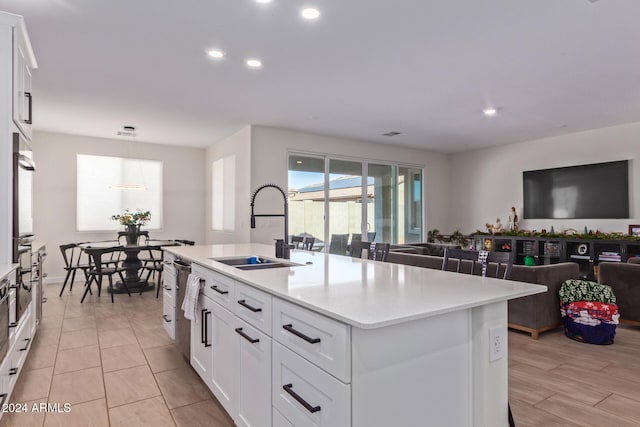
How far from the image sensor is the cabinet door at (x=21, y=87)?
264 centimetres

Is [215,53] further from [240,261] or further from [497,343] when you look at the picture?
[497,343]

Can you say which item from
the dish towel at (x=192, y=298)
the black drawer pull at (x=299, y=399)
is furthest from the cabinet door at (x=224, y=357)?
the black drawer pull at (x=299, y=399)

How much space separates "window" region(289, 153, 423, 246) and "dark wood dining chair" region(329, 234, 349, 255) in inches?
3.4

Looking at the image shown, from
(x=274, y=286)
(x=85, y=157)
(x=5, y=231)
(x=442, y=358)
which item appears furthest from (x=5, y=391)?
(x=85, y=157)

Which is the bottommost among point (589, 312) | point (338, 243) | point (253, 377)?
point (589, 312)

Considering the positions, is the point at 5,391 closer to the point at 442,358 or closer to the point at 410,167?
the point at 442,358

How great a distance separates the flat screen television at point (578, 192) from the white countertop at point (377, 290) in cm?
550

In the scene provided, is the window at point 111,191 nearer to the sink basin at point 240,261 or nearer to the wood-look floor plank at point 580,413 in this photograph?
the sink basin at point 240,261

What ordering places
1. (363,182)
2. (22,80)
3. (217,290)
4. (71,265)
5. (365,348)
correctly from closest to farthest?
(365,348)
(217,290)
(22,80)
(71,265)
(363,182)

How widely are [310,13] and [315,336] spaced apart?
2355mm

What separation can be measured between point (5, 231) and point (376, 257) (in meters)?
2.70

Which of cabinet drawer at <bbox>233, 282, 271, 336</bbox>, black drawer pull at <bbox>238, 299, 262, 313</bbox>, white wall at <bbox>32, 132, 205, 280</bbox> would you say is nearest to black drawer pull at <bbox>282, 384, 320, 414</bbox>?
cabinet drawer at <bbox>233, 282, 271, 336</bbox>

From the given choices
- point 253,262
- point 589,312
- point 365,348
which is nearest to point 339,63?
point 253,262

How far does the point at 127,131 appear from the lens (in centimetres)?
641
